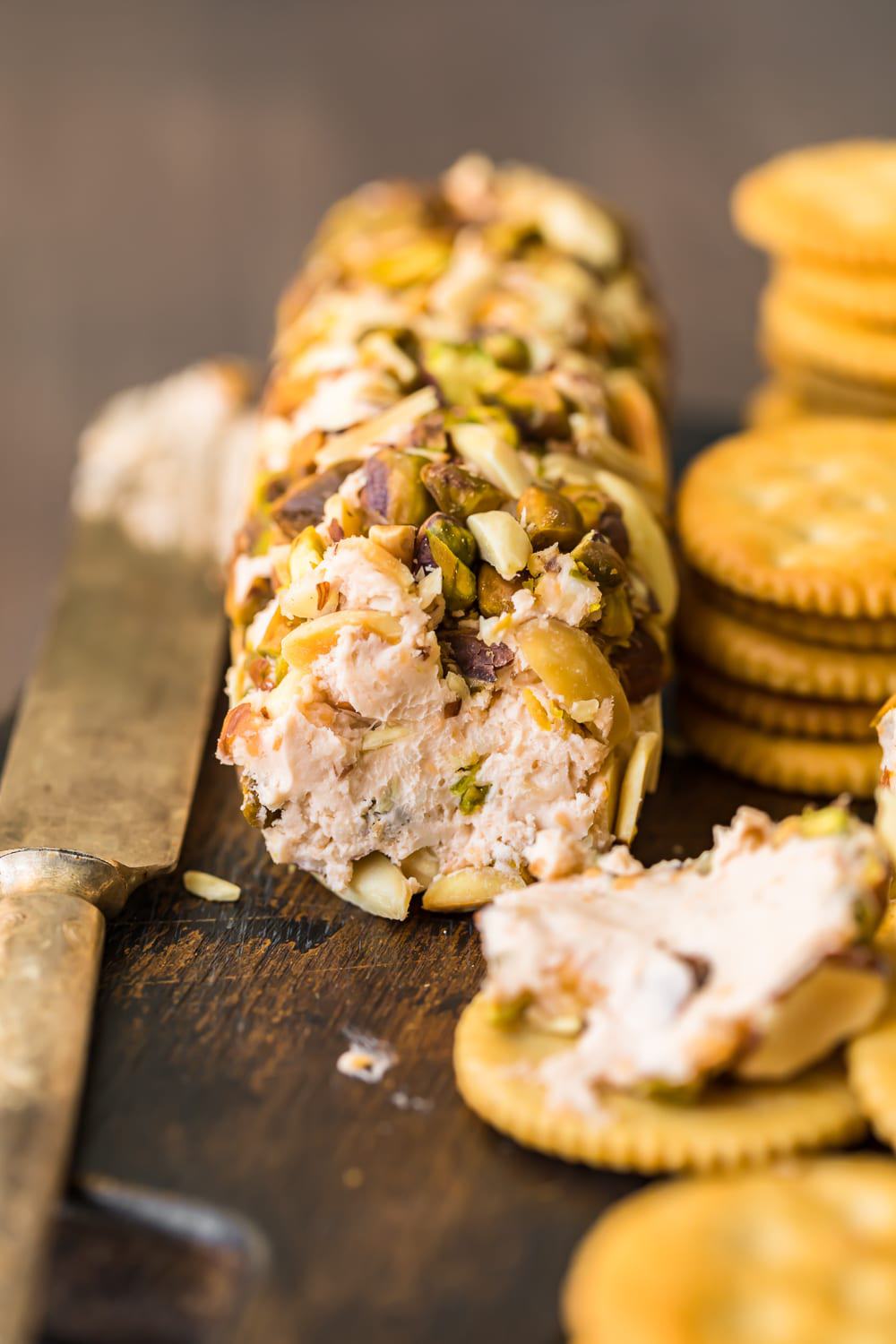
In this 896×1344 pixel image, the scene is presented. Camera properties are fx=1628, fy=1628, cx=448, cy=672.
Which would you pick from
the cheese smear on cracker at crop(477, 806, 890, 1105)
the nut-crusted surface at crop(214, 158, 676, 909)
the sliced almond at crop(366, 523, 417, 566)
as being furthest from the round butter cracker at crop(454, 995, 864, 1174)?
the sliced almond at crop(366, 523, 417, 566)

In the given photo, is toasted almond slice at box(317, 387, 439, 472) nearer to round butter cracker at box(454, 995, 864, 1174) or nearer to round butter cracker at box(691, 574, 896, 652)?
round butter cracker at box(691, 574, 896, 652)

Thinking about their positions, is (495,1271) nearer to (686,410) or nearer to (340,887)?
(340,887)

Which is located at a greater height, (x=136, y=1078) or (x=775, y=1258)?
(x=775, y=1258)

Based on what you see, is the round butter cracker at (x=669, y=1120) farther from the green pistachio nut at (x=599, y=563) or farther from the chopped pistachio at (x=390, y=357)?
the chopped pistachio at (x=390, y=357)

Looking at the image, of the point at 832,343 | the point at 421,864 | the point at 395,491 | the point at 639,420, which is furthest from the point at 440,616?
the point at 832,343

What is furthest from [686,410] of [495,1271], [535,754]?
[495,1271]

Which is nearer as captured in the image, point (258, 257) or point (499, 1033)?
point (499, 1033)
